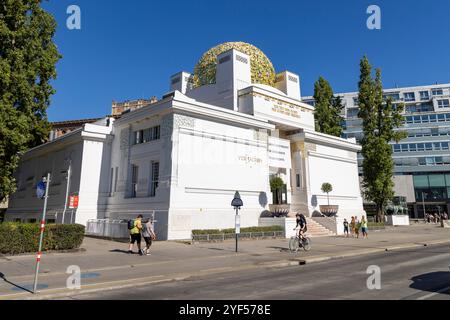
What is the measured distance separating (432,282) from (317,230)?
708 inches

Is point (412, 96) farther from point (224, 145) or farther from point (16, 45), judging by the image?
point (16, 45)

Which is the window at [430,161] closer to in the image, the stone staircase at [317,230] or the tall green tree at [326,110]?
the tall green tree at [326,110]

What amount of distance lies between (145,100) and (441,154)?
7439cm

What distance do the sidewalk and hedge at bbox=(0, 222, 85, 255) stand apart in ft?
2.34

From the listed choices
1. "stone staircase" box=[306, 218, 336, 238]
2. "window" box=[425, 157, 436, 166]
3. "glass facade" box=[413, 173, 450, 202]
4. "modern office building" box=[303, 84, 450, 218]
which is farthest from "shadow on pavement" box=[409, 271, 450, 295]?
"window" box=[425, 157, 436, 166]

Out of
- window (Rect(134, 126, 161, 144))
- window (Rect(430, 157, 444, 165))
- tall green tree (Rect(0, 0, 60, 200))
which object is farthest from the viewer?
window (Rect(430, 157, 444, 165))

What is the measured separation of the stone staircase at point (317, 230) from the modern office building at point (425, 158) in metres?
50.9

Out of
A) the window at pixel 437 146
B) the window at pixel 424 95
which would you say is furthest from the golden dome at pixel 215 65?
the window at pixel 424 95

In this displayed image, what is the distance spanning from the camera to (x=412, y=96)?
85.2m

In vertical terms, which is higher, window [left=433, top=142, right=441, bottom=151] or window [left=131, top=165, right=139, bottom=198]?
window [left=433, top=142, right=441, bottom=151]

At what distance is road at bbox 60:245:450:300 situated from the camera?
24.0 feet

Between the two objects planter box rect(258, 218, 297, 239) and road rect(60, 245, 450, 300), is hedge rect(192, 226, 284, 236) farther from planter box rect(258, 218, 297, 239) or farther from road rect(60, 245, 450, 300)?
road rect(60, 245, 450, 300)

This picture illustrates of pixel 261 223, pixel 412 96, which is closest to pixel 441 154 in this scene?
pixel 412 96

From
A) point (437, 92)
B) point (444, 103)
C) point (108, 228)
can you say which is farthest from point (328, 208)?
point (437, 92)
